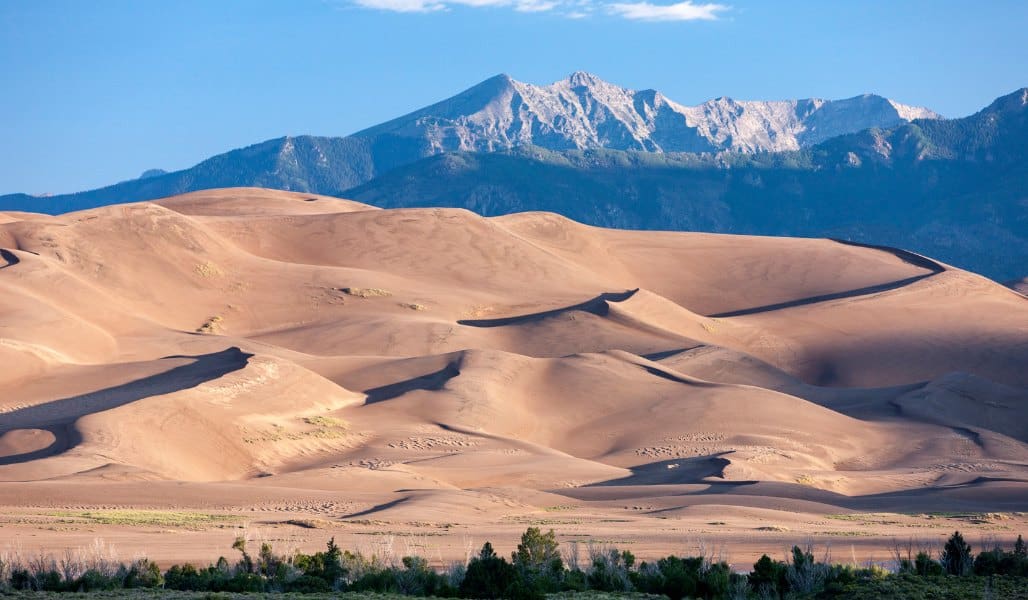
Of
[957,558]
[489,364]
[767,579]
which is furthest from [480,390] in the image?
[767,579]

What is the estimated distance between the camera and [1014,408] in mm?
54500

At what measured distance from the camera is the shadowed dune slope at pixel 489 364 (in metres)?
39.6

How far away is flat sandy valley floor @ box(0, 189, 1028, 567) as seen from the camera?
3094cm

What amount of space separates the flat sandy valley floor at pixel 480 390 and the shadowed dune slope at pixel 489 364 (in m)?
0.19

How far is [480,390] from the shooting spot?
50.7 meters

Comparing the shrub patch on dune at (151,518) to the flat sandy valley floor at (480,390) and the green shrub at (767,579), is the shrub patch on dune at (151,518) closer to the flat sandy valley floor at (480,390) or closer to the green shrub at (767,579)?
the flat sandy valley floor at (480,390)

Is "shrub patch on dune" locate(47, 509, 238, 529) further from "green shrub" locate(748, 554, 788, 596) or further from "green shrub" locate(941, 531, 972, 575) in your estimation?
"green shrub" locate(941, 531, 972, 575)

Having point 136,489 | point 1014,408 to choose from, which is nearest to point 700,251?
point 1014,408

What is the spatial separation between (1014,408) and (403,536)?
35.6m

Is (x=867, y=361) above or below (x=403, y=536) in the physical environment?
above

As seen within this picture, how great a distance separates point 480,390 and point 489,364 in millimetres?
3391

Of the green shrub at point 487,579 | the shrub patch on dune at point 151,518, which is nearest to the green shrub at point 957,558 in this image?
the green shrub at point 487,579

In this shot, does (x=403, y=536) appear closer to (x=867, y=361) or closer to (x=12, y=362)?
(x=12, y=362)

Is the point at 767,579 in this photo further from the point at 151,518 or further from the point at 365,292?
the point at 365,292
